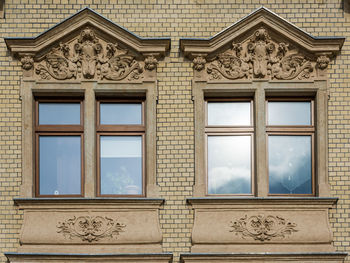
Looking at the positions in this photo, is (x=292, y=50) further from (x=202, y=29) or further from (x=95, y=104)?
(x=95, y=104)

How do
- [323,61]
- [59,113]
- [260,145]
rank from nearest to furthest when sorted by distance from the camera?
[260,145], [323,61], [59,113]

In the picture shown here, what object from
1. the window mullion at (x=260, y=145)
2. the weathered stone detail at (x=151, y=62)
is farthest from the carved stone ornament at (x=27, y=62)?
the window mullion at (x=260, y=145)

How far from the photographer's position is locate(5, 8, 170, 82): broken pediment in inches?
455

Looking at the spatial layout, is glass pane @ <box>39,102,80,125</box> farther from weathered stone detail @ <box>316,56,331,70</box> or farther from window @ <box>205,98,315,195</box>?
weathered stone detail @ <box>316,56,331,70</box>

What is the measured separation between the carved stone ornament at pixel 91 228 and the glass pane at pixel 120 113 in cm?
182

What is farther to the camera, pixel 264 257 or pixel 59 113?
pixel 59 113

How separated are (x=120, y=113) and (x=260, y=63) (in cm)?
270

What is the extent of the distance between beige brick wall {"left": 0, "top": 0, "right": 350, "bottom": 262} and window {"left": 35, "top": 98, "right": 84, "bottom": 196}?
42 centimetres

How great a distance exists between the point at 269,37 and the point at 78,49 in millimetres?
3461

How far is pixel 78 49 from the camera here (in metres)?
11.6

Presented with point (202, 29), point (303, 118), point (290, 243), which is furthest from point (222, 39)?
point (290, 243)

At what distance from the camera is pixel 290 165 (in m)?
11.7

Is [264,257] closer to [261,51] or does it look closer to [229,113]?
[229,113]

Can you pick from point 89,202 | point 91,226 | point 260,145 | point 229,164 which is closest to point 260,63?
Result: point 260,145
